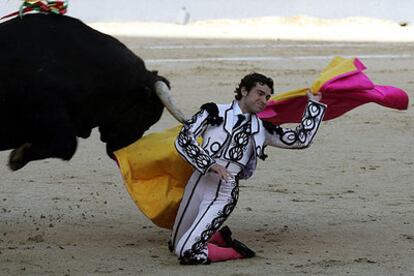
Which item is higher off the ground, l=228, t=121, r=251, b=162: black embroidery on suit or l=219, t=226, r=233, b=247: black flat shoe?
l=228, t=121, r=251, b=162: black embroidery on suit

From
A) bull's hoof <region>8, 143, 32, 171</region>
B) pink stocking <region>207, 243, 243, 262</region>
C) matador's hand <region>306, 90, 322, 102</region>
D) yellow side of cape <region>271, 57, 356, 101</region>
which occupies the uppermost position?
yellow side of cape <region>271, 57, 356, 101</region>

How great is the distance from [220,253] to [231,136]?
50 centimetres

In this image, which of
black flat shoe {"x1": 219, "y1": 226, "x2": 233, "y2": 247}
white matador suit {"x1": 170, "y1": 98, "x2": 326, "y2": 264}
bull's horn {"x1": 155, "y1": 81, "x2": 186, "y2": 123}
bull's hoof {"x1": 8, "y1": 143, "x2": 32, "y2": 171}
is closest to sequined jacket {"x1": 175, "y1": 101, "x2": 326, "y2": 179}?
white matador suit {"x1": 170, "y1": 98, "x2": 326, "y2": 264}

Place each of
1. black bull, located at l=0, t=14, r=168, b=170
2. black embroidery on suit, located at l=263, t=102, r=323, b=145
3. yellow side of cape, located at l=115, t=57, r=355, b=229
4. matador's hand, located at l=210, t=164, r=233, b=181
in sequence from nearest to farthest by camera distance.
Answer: black bull, located at l=0, t=14, r=168, b=170 → matador's hand, located at l=210, t=164, r=233, b=181 → black embroidery on suit, located at l=263, t=102, r=323, b=145 → yellow side of cape, located at l=115, t=57, r=355, b=229

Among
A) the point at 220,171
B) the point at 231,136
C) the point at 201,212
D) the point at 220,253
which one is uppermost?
the point at 231,136

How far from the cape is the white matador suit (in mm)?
155

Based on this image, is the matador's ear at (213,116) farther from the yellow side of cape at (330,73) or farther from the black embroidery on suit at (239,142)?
the yellow side of cape at (330,73)

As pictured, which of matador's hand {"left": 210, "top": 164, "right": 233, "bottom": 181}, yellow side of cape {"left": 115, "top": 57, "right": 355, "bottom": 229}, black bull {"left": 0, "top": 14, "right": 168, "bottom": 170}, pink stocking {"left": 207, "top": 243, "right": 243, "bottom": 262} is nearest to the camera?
black bull {"left": 0, "top": 14, "right": 168, "bottom": 170}

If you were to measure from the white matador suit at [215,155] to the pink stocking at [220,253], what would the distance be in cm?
5

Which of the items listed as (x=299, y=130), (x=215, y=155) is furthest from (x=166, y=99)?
(x=299, y=130)

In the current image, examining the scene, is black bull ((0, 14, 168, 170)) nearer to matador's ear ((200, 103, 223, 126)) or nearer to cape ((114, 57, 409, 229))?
cape ((114, 57, 409, 229))

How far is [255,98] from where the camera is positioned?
16.2ft

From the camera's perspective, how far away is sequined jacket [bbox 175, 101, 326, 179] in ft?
15.7

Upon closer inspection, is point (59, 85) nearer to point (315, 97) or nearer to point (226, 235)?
point (226, 235)
